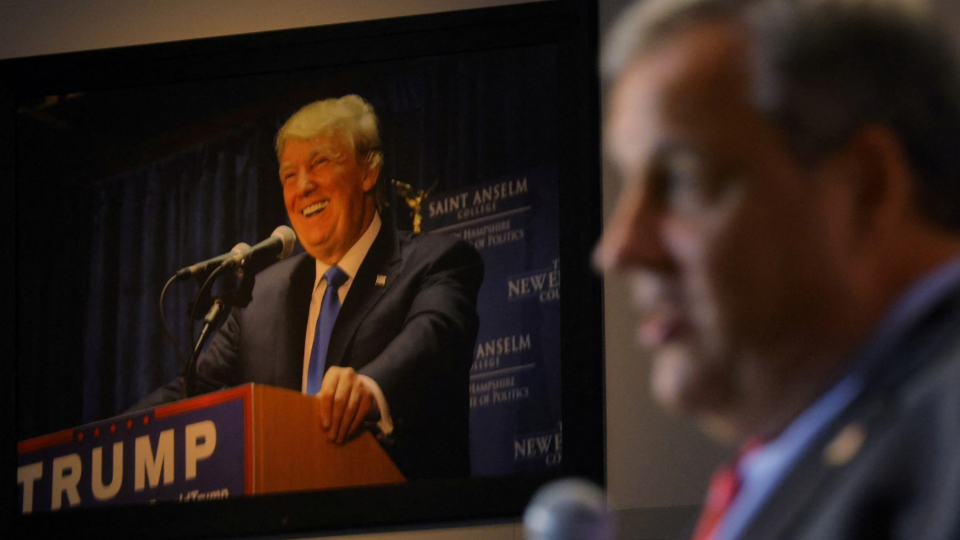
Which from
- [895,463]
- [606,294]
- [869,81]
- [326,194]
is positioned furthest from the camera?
[326,194]

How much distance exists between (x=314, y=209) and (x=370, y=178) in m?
0.16

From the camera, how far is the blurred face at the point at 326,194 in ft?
9.95

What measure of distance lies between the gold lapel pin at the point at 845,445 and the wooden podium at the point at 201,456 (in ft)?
7.91

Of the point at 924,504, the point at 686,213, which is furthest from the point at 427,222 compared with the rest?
the point at 924,504

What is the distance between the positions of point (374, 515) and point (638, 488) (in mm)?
627

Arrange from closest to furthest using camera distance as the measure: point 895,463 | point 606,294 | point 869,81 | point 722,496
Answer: point 895,463 → point 869,81 → point 722,496 → point 606,294

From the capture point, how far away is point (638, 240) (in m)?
0.74

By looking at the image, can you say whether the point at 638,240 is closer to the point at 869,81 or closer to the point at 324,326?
the point at 869,81

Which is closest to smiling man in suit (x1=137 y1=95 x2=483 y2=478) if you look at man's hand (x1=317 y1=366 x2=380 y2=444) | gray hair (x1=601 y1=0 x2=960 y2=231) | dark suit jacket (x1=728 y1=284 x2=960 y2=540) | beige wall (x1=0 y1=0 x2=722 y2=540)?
man's hand (x1=317 y1=366 x2=380 y2=444)

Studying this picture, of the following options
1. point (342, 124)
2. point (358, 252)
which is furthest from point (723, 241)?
point (342, 124)

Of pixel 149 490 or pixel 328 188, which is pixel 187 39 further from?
pixel 149 490

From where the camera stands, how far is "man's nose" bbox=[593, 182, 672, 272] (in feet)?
2.41

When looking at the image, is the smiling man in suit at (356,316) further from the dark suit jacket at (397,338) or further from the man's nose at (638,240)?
the man's nose at (638,240)

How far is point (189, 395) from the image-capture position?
305cm
